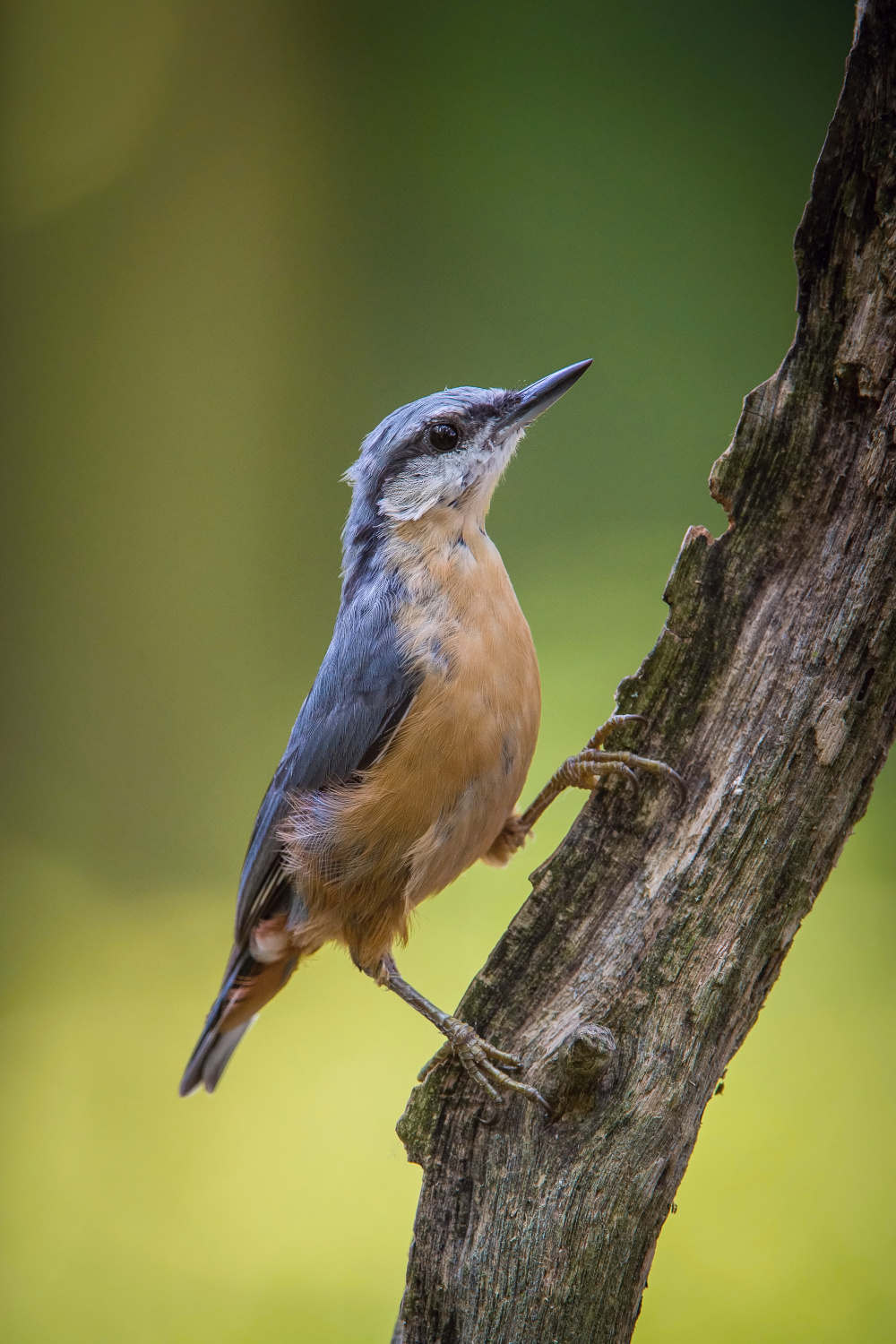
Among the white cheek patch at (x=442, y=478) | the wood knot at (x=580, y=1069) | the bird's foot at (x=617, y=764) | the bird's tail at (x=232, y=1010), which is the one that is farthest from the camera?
the bird's tail at (x=232, y=1010)

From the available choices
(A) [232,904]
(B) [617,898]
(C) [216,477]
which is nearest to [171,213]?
(C) [216,477]

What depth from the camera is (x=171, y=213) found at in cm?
306

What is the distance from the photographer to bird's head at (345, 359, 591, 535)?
1.86 m

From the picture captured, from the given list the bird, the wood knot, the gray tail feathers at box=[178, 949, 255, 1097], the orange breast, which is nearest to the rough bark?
the wood knot

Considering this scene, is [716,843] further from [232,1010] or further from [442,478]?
[232,1010]

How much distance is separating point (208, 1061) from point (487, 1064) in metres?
1.02

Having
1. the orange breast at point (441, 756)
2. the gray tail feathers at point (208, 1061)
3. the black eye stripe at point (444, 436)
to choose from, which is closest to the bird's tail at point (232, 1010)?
the gray tail feathers at point (208, 1061)

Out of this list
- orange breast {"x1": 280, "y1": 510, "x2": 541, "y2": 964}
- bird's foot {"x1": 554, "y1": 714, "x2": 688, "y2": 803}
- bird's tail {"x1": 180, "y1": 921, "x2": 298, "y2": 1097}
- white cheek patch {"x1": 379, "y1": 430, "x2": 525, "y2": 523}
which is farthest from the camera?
bird's tail {"x1": 180, "y1": 921, "x2": 298, "y2": 1097}

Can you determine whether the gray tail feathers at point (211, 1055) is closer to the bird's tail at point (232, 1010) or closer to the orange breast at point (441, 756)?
the bird's tail at point (232, 1010)

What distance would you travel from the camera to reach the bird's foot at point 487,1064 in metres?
1.33

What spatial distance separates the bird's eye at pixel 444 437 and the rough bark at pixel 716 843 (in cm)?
64

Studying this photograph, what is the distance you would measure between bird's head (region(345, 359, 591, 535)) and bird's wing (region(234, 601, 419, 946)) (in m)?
0.25

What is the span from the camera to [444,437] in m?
1.89

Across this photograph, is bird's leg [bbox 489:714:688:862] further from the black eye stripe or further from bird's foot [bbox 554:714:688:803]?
the black eye stripe
